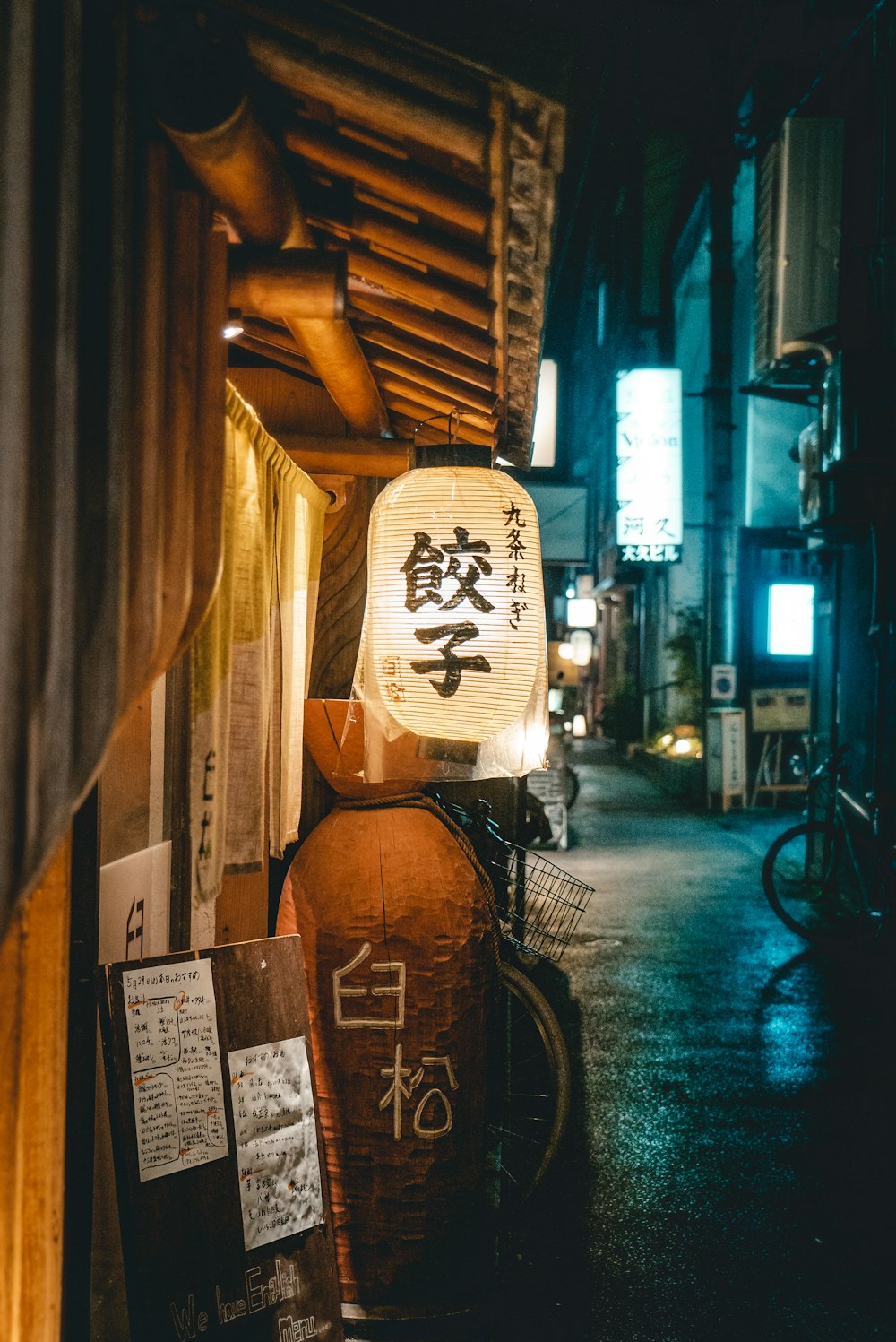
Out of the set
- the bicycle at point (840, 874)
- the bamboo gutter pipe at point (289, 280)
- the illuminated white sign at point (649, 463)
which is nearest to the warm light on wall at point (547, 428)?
the bicycle at point (840, 874)

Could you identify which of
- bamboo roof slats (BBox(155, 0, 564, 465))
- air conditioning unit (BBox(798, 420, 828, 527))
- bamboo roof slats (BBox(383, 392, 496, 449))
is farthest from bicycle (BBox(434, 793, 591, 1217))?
air conditioning unit (BBox(798, 420, 828, 527))

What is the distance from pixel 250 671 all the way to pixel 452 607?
1.22m

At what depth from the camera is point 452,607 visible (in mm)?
4738

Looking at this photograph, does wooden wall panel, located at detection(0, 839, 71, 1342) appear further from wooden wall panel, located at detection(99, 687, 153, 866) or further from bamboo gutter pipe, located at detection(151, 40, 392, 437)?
bamboo gutter pipe, located at detection(151, 40, 392, 437)

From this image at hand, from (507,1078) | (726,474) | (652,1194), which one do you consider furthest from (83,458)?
(726,474)

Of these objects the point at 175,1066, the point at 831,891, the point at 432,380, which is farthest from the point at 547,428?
the point at 175,1066

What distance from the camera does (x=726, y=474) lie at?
2930 centimetres

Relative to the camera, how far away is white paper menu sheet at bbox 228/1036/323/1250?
3926 millimetres

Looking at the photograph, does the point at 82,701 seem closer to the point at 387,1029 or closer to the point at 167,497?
the point at 167,497

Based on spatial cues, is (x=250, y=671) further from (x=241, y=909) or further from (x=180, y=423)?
(x=241, y=909)

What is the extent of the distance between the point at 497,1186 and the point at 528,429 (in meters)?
4.98

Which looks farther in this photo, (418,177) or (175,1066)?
(175,1066)

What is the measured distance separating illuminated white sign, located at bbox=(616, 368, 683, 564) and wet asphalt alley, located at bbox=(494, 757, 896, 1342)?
13192mm

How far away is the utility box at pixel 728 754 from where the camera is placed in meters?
24.1
